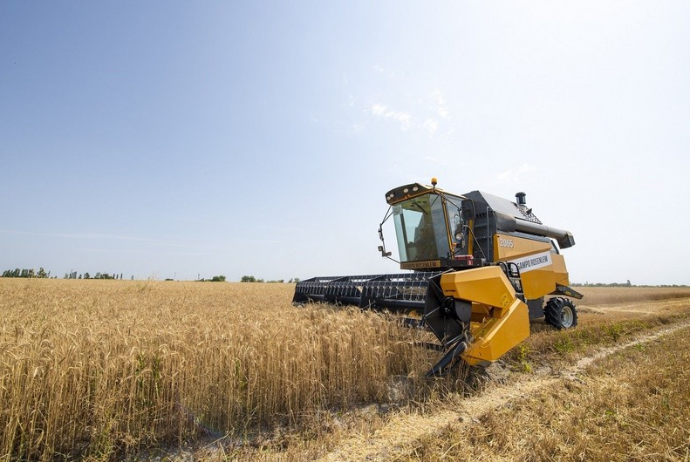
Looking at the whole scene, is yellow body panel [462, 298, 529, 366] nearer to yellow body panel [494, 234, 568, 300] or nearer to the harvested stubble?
the harvested stubble

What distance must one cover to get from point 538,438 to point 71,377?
12.7ft

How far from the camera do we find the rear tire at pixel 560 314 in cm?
724

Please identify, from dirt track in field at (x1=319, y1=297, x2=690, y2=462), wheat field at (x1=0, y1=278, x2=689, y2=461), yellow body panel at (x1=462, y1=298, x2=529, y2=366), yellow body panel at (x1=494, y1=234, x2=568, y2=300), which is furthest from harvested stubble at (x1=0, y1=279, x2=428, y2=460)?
yellow body panel at (x1=494, y1=234, x2=568, y2=300)

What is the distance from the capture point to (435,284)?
3.93 metres

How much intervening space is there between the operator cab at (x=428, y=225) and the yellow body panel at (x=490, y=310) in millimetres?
1283

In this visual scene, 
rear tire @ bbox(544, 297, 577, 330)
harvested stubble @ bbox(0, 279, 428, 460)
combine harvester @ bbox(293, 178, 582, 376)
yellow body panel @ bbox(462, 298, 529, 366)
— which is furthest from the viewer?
rear tire @ bbox(544, 297, 577, 330)

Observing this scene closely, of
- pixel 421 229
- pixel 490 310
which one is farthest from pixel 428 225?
pixel 490 310

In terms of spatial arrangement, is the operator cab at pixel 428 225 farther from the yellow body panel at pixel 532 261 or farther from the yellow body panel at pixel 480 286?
the yellow body panel at pixel 480 286

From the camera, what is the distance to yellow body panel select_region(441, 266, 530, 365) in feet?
12.3

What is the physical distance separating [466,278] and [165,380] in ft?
11.2

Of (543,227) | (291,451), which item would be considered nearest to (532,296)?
(543,227)

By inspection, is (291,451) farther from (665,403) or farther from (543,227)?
(543,227)

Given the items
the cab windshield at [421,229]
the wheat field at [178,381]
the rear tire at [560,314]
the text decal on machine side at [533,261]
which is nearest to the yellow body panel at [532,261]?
the text decal on machine side at [533,261]

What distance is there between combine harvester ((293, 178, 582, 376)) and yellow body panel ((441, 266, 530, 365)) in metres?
0.01
